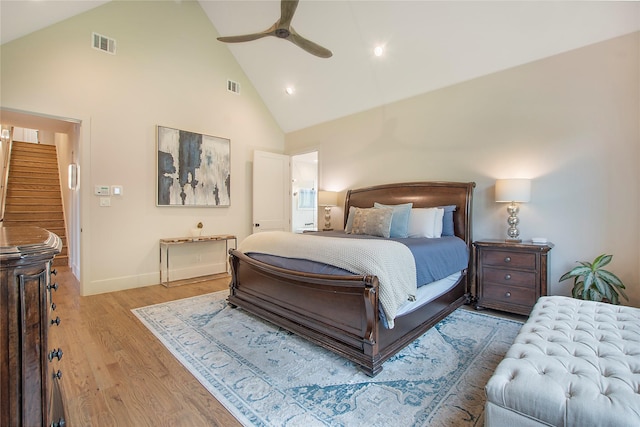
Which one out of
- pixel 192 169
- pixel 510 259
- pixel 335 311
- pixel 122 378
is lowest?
pixel 122 378

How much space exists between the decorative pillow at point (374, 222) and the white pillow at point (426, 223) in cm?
30

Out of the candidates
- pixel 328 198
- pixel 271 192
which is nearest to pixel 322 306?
pixel 328 198

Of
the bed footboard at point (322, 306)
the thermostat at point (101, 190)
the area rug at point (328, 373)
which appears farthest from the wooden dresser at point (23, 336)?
the thermostat at point (101, 190)

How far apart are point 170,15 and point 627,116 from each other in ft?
19.9

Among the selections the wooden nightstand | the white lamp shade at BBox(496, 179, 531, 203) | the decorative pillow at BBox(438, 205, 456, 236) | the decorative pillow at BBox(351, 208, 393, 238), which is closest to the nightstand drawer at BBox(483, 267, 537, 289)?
the wooden nightstand

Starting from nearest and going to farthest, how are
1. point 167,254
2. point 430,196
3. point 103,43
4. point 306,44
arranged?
1. point 306,44
2. point 103,43
3. point 430,196
4. point 167,254

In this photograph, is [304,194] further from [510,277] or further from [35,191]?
[35,191]

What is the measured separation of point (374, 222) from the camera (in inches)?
145

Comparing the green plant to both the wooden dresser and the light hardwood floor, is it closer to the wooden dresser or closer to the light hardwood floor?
the light hardwood floor

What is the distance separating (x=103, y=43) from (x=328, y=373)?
4.98 metres

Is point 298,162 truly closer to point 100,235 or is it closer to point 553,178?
point 100,235

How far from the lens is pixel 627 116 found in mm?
2869

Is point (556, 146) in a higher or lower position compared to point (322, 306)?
higher

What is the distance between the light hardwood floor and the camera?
5.38 ft
